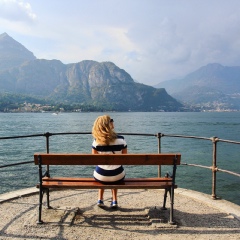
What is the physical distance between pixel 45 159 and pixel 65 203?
167cm

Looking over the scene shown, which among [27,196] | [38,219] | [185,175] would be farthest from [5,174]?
[38,219]

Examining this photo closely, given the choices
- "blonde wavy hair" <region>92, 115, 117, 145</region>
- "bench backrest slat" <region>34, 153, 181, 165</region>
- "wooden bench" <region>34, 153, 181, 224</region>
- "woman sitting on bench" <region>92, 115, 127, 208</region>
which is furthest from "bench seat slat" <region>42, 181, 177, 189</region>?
"blonde wavy hair" <region>92, 115, 117, 145</region>

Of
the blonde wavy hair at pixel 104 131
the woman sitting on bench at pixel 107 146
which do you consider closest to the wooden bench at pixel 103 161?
the woman sitting on bench at pixel 107 146

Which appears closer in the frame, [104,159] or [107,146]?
[104,159]

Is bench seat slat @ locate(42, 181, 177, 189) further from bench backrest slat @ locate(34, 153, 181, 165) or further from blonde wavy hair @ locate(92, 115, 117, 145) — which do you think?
blonde wavy hair @ locate(92, 115, 117, 145)

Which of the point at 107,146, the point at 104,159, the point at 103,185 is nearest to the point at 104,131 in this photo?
the point at 107,146

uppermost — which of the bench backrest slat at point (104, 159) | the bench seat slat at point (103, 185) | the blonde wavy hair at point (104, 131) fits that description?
the blonde wavy hair at point (104, 131)

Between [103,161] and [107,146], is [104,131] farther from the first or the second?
[103,161]

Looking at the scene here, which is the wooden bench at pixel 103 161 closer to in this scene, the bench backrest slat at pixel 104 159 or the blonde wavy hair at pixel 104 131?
the bench backrest slat at pixel 104 159

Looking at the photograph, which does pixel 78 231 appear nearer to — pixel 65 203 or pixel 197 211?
pixel 65 203

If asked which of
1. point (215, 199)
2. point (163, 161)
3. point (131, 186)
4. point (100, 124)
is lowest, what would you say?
point (215, 199)

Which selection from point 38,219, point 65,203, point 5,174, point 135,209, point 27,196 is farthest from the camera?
point 5,174

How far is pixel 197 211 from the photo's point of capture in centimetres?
548

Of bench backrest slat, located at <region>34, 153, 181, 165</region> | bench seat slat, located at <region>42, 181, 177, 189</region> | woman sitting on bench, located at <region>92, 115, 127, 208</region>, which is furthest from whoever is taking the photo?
woman sitting on bench, located at <region>92, 115, 127, 208</region>
